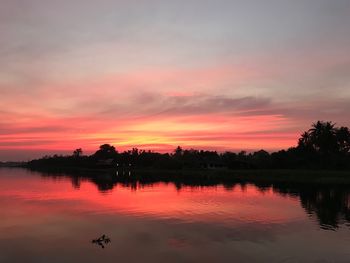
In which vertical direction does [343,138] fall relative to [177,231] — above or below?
above

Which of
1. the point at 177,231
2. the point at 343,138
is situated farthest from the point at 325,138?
the point at 177,231

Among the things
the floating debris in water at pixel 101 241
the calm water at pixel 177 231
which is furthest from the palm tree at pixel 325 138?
the floating debris in water at pixel 101 241

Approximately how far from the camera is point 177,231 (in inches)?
1079

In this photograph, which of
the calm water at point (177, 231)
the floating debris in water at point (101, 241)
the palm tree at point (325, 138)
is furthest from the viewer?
the palm tree at point (325, 138)

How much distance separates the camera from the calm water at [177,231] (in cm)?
2092

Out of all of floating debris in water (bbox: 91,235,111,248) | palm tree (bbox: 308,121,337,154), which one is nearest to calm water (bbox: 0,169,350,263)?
floating debris in water (bbox: 91,235,111,248)

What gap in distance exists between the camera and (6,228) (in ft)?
93.7

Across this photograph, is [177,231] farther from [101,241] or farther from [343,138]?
[343,138]

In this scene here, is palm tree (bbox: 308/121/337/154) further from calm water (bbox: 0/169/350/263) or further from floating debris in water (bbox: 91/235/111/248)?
floating debris in water (bbox: 91/235/111/248)

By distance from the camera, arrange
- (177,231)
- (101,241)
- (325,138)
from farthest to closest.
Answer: (325,138) < (177,231) < (101,241)

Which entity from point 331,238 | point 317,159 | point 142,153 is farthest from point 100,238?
point 142,153

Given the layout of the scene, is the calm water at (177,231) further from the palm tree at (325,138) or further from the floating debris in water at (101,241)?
the palm tree at (325,138)

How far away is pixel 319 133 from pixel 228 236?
88568mm

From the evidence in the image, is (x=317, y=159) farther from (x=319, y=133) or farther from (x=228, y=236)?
(x=228, y=236)
